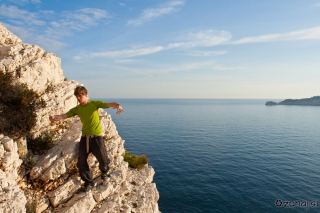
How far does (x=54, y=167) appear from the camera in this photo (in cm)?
1045

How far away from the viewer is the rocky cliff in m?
9.33

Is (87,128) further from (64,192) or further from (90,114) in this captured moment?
(64,192)

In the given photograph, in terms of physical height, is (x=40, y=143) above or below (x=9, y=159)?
above

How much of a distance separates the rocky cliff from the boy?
1029 mm

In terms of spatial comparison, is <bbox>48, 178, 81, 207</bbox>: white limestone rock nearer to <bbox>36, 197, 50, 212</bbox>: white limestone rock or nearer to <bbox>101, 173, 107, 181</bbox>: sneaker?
<bbox>36, 197, 50, 212</bbox>: white limestone rock

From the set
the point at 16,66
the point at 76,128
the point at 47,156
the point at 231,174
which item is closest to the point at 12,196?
the point at 47,156

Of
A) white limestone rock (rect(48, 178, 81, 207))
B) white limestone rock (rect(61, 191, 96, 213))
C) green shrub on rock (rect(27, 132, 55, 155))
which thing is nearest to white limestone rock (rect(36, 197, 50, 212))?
white limestone rock (rect(48, 178, 81, 207))

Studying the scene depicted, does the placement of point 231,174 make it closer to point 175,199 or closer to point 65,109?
point 175,199

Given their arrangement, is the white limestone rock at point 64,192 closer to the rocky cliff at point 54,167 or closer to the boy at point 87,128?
the rocky cliff at point 54,167

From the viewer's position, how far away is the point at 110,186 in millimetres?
11906

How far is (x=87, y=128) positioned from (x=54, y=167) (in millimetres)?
2929

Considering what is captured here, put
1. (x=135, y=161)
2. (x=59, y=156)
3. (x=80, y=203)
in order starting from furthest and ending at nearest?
(x=135, y=161), (x=59, y=156), (x=80, y=203)

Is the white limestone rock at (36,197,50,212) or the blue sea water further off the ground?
the white limestone rock at (36,197,50,212)

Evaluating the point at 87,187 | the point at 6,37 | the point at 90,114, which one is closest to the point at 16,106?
the point at 90,114
